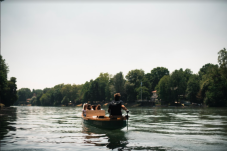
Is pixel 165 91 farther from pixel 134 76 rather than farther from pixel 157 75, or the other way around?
pixel 157 75

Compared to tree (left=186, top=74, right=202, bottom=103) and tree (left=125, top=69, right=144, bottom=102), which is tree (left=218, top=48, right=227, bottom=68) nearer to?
tree (left=186, top=74, right=202, bottom=103)

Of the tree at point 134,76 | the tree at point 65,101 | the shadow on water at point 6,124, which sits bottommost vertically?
the tree at point 65,101

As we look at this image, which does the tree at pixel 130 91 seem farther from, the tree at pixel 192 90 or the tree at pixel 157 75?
the tree at pixel 192 90

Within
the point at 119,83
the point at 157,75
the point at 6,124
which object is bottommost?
the point at 6,124

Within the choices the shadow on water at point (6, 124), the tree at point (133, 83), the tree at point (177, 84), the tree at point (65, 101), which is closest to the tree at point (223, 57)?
the tree at point (177, 84)

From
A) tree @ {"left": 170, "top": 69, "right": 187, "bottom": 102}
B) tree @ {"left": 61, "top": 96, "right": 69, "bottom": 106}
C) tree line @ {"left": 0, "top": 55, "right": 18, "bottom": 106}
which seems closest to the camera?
tree line @ {"left": 0, "top": 55, "right": 18, "bottom": 106}

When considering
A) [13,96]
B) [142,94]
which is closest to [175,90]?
[142,94]

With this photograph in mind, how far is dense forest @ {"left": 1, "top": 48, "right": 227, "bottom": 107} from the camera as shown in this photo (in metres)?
88.2

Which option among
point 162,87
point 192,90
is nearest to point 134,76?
point 162,87

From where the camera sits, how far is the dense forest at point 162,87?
88250 mm

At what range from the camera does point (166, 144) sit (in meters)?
11.9

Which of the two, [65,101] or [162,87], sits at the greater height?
[162,87]

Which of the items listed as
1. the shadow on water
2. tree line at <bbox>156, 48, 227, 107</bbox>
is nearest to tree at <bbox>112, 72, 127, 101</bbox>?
tree line at <bbox>156, 48, 227, 107</bbox>

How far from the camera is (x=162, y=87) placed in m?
116
